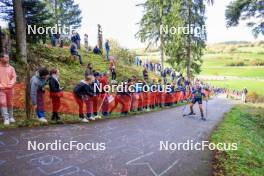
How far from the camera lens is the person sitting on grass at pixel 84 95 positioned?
10.8 metres

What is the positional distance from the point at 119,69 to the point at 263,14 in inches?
519

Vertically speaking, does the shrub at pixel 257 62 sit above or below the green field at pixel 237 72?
above

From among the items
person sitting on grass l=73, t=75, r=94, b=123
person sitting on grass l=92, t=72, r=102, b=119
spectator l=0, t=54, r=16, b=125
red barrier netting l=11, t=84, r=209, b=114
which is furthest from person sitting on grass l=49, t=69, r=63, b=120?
person sitting on grass l=92, t=72, r=102, b=119

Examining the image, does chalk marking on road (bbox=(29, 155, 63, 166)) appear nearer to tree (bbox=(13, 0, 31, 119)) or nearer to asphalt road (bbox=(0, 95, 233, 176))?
asphalt road (bbox=(0, 95, 233, 176))

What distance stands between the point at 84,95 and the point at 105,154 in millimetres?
4351

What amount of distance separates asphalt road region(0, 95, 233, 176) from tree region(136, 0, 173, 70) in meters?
28.4

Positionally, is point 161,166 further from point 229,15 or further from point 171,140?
point 229,15

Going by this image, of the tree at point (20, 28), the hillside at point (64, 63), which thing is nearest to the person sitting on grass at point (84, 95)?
the hillside at point (64, 63)

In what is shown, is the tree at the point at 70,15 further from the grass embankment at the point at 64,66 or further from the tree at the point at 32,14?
the tree at the point at 32,14

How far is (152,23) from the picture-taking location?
3903 cm

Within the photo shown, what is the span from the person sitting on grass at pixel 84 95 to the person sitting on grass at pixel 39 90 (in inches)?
53.6

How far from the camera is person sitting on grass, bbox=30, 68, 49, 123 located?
9.71 meters

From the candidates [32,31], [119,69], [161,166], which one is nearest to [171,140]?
[161,166]

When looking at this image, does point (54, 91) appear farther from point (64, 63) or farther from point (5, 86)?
point (64, 63)
